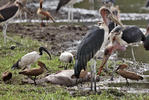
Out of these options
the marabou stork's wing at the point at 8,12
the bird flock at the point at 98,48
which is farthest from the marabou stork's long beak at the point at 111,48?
the marabou stork's wing at the point at 8,12

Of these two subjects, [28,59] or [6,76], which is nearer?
[6,76]

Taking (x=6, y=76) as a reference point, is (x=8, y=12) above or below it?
below

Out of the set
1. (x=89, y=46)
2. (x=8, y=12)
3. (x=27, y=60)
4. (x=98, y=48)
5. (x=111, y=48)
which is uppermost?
(x=89, y=46)

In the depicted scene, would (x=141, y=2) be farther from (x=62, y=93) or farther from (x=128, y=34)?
(x=62, y=93)

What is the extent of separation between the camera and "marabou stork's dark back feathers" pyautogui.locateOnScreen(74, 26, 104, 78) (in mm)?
8328

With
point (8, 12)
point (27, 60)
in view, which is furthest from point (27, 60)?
point (8, 12)

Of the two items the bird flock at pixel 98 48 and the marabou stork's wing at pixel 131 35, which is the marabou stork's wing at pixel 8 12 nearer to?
the bird flock at pixel 98 48

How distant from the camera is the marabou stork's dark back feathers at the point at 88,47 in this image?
833cm

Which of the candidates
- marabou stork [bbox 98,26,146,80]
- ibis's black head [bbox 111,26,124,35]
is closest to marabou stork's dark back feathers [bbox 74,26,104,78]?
marabou stork [bbox 98,26,146,80]

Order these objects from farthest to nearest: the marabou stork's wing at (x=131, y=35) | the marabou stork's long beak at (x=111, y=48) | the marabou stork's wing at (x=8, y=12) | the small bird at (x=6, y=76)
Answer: the marabou stork's wing at (x=8, y=12), the marabou stork's wing at (x=131, y=35), the marabou stork's long beak at (x=111, y=48), the small bird at (x=6, y=76)

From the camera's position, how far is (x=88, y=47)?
8547 mm

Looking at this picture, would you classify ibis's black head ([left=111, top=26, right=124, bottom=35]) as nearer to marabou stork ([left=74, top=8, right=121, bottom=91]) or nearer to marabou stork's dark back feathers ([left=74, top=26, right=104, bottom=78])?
marabou stork ([left=74, top=8, right=121, bottom=91])

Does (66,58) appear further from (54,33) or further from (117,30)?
(54,33)

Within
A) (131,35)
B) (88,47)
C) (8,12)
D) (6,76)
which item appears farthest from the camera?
(8,12)
